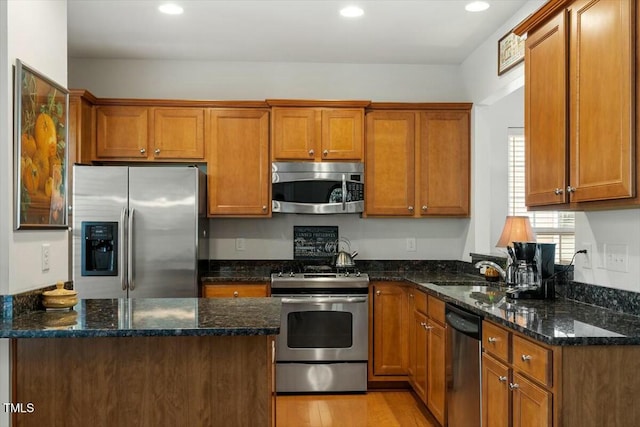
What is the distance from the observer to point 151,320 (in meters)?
2.28

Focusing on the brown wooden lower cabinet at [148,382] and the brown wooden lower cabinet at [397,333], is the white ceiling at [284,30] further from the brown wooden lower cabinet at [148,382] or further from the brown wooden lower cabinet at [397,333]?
the brown wooden lower cabinet at [148,382]

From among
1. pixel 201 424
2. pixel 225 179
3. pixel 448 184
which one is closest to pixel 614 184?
pixel 201 424

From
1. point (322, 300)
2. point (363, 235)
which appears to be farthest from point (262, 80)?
point (322, 300)

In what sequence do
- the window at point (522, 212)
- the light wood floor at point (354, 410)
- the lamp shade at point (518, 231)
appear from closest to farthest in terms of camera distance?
the light wood floor at point (354, 410) → the lamp shade at point (518, 231) → the window at point (522, 212)

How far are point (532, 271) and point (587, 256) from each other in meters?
0.28

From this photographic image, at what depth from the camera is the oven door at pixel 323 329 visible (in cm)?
441

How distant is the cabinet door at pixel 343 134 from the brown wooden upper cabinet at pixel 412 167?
107mm

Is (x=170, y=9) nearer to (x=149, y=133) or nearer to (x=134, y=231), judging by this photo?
(x=149, y=133)

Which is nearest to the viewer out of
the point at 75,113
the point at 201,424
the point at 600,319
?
the point at 201,424

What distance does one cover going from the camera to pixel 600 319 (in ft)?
8.00

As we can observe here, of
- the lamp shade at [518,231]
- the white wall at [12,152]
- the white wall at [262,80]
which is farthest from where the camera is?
the white wall at [262,80]

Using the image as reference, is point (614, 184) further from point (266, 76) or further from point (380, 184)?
point (266, 76)

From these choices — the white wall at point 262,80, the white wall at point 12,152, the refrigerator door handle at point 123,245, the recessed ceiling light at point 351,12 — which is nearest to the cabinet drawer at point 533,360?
the white wall at point 12,152

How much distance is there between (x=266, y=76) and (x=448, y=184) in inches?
72.2
